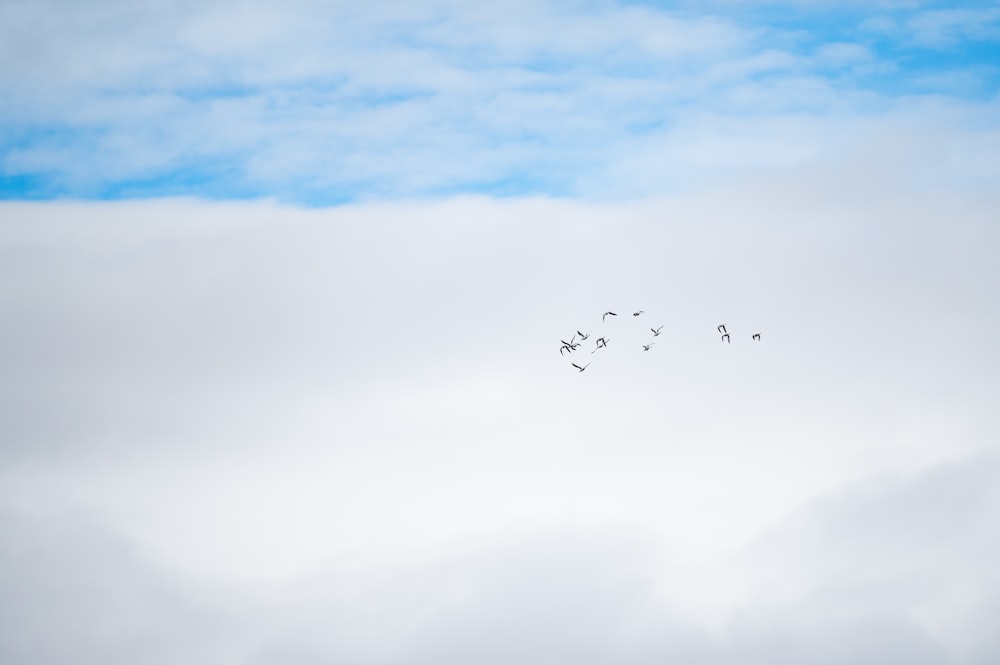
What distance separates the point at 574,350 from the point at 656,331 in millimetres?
14554

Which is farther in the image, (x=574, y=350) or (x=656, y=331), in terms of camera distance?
(x=574, y=350)

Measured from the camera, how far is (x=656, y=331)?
138 meters

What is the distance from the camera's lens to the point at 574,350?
148 meters
